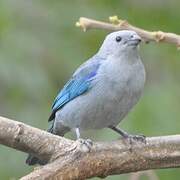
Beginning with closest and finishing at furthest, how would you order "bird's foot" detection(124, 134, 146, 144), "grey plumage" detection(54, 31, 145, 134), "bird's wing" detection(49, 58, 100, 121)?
1. "bird's foot" detection(124, 134, 146, 144)
2. "grey plumage" detection(54, 31, 145, 134)
3. "bird's wing" detection(49, 58, 100, 121)

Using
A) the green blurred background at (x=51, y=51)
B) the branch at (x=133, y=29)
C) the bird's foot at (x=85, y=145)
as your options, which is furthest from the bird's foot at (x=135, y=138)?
the green blurred background at (x=51, y=51)

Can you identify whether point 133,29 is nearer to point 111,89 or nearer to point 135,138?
point 135,138

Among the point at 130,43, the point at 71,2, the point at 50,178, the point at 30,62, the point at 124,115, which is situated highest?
the point at 71,2

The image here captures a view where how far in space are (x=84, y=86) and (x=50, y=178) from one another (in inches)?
62.1

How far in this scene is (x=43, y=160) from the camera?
5809 mm

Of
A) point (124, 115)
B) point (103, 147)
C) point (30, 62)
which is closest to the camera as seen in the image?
point (103, 147)

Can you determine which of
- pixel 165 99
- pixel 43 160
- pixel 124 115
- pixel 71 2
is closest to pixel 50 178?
pixel 43 160

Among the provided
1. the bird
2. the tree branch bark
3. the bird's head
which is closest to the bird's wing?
the bird

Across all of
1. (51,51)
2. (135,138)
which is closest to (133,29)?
(135,138)

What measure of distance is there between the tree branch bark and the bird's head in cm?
96

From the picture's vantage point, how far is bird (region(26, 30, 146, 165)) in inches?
261

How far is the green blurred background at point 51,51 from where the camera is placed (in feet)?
25.7

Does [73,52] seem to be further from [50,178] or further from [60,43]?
[50,178]

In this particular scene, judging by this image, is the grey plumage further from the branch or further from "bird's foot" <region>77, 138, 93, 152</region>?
the branch
